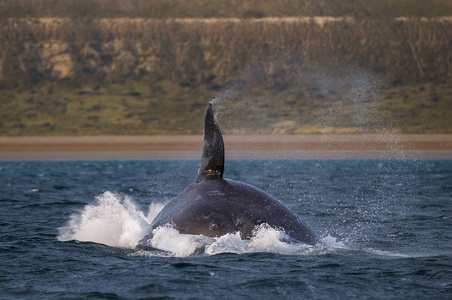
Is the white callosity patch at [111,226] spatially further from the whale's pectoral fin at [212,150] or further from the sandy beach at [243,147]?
the sandy beach at [243,147]

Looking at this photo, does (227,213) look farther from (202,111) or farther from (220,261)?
(202,111)

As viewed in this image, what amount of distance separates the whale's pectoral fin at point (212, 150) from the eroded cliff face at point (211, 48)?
104 m

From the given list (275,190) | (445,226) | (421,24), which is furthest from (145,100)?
(445,226)

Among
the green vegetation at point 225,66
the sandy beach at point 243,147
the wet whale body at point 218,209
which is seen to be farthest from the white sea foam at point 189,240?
the green vegetation at point 225,66

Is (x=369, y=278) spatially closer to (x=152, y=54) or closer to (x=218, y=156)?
(x=218, y=156)

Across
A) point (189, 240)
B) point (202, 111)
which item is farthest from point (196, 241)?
point (202, 111)

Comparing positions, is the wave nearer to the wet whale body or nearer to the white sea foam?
the white sea foam

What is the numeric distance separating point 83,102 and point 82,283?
362 feet

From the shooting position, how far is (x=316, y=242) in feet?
48.6

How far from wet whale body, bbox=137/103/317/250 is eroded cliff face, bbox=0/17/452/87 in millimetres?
104559

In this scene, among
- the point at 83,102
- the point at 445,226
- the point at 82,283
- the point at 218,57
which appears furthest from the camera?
the point at 218,57

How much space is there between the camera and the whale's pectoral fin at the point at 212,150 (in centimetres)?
1462

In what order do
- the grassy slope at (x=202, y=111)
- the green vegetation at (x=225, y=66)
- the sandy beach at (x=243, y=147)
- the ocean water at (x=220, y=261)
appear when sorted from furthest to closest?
the green vegetation at (x=225, y=66), the grassy slope at (x=202, y=111), the sandy beach at (x=243, y=147), the ocean water at (x=220, y=261)

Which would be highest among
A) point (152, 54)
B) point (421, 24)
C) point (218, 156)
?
point (421, 24)
